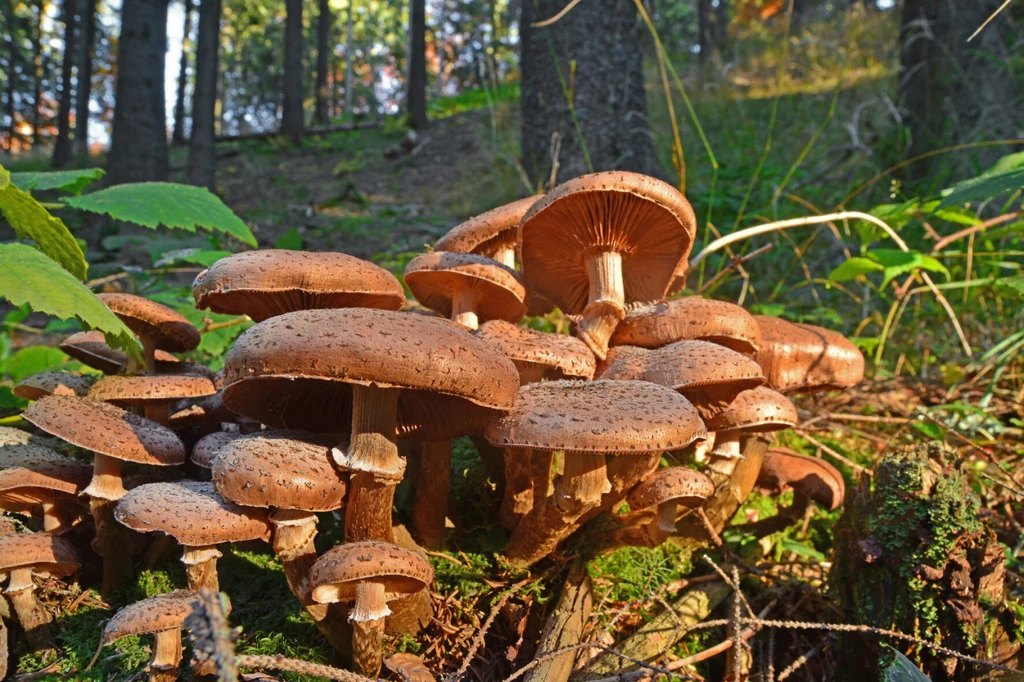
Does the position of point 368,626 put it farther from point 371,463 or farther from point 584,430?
point 584,430

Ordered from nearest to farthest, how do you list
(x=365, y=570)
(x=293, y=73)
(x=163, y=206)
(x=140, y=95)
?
(x=365, y=570)
(x=163, y=206)
(x=140, y=95)
(x=293, y=73)

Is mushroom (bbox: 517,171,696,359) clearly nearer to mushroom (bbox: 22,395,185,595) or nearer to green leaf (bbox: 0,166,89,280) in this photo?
mushroom (bbox: 22,395,185,595)

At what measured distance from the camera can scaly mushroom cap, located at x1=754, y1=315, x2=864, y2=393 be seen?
9.70ft

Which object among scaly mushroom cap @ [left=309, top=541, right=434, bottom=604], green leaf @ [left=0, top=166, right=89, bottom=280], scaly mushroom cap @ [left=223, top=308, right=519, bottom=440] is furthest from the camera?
green leaf @ [left=0, top=166, right=89, bottom=280]

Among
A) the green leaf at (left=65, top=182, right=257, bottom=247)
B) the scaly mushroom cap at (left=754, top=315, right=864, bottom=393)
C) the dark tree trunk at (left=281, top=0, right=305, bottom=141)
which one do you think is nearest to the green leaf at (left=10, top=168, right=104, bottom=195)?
Answer: the green leaf at (left=65, top=182, right=257, bottom=247)

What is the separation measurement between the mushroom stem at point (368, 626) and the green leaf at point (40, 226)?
164 centimetres

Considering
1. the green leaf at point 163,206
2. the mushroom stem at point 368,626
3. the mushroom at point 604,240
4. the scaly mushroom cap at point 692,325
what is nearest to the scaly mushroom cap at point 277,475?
the mushroom stem at point 368,626

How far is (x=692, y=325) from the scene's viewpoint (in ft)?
8.82

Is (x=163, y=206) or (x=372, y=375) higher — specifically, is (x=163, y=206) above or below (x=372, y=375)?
above

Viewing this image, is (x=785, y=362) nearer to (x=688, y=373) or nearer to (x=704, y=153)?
(x=688, y=373)

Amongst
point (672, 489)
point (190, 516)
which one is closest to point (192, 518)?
point (190, 516)

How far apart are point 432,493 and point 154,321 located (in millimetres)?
1354

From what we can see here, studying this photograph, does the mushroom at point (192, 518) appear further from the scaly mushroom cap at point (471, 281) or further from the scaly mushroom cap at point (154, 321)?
the scaly mushroom cap at point (471, 281)

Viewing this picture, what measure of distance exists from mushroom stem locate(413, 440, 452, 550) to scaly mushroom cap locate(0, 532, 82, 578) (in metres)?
1.30
